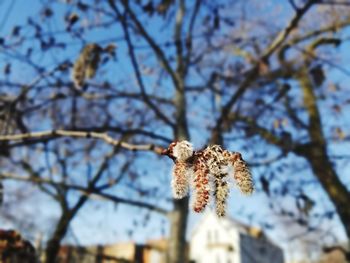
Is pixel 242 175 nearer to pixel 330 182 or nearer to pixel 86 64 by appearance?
pixel 86 64

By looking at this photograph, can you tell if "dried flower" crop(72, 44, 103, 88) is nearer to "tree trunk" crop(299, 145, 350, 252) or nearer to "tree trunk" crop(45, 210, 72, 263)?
"tree trunk" crop(45, 210, 72, 263)

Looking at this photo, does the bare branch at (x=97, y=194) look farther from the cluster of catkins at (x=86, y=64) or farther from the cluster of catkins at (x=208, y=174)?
the cluster of catkins at (x=208, y=174)

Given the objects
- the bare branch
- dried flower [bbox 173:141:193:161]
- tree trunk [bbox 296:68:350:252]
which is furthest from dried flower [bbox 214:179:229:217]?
tree trunk [bbox 296:68:350:252]

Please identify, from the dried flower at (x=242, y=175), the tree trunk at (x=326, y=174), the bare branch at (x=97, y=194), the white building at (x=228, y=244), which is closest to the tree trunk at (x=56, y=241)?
the bare branch at (x=97, y=194)

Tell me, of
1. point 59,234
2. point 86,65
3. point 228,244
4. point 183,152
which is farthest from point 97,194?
point 228,244

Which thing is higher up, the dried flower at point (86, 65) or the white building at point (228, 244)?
the white building at point (228, 244)
